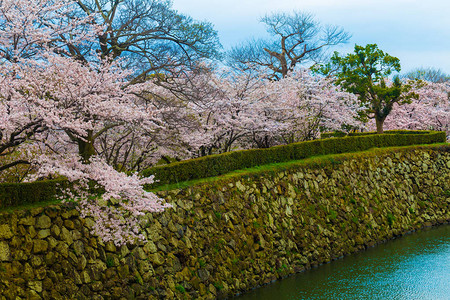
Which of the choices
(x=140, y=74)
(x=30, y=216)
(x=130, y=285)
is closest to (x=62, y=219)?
(x=30, y=216)

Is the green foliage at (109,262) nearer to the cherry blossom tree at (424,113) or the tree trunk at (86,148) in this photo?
the tree trunk at (86,148)

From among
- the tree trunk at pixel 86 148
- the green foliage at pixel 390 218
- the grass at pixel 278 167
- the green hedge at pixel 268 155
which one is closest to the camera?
the grass at pixel 278 167

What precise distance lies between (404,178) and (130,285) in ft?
54.9

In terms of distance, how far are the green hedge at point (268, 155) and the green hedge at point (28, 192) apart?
3.18 m

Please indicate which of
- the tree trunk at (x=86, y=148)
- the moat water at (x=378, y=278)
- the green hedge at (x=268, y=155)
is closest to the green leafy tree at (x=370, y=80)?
the green hedge at (x=268, y=155)

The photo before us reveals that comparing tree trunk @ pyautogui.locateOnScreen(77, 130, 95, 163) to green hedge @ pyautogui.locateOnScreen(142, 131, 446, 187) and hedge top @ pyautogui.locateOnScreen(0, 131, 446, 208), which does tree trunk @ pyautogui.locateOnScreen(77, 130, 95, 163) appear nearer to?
hedge top @ pyautogui.locateOnScreen(0, 131, 446, 208)

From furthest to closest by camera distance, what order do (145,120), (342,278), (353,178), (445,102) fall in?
1. (445,102)
2. (353,178)
3. (342,278)
4. (145,120)

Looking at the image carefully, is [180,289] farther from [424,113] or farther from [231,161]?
[424,113]

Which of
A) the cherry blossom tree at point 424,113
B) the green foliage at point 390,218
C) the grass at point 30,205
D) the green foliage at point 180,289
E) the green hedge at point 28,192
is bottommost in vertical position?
the green foliage at point 180,289

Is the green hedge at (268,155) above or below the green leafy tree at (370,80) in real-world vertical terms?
below

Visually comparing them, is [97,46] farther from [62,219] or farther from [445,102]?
[445,102]

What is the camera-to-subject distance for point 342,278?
600 inches

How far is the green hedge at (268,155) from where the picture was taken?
15.2 m

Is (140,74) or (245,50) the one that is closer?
(140,74)
